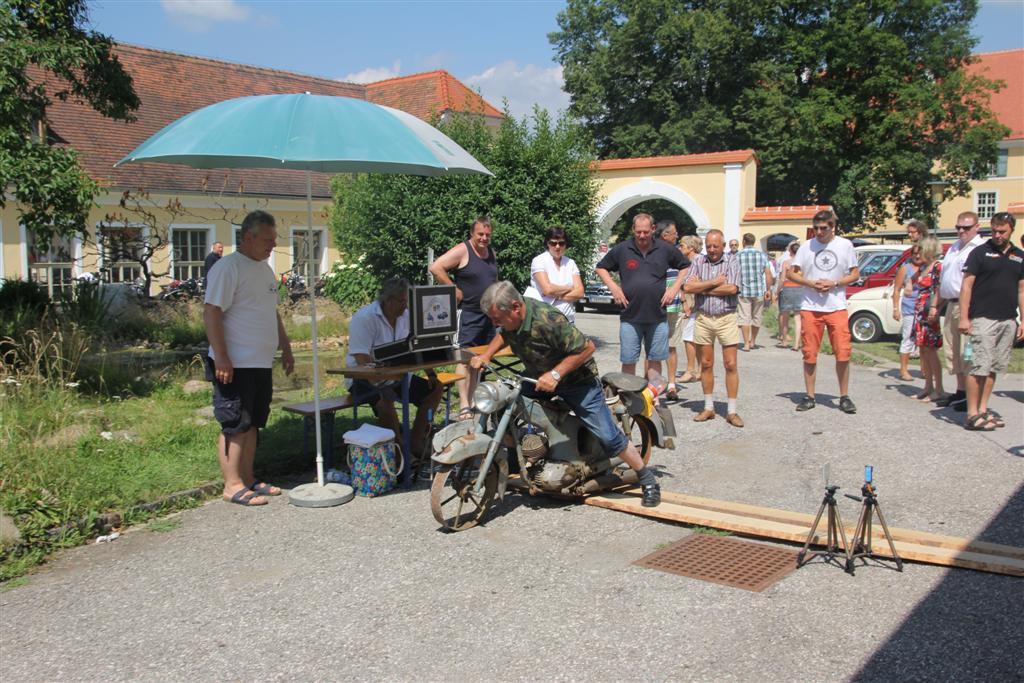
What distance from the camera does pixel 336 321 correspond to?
1728cm

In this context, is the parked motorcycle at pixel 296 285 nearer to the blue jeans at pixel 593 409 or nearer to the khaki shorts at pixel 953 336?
the khaki shorts at pixel 953 336

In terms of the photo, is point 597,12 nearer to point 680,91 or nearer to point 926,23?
point 680,91

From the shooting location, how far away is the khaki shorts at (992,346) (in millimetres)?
8305

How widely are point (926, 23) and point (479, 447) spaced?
1613 inches

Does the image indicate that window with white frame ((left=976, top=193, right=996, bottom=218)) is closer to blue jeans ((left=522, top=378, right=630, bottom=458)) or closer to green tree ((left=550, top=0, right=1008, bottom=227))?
green tree ((left=550, top=0, right=1008, bottom=227))

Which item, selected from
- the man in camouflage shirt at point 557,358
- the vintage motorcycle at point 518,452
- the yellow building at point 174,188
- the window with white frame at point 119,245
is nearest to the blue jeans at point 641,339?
the vintage motorcycle at point 518,452

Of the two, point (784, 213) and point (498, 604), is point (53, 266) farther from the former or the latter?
point (498, 604)

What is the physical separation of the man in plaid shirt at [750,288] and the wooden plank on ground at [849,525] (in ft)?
22.9

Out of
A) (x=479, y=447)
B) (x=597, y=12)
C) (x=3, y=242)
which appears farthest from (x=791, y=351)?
(x=597, y=12)

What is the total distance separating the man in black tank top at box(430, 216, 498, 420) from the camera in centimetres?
802

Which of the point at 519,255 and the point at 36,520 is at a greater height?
the point at 519,255

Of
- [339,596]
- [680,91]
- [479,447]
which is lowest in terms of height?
[339,596]

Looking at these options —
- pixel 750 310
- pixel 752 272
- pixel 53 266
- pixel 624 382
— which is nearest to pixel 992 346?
pixel 624 382

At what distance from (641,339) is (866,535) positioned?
380cm
